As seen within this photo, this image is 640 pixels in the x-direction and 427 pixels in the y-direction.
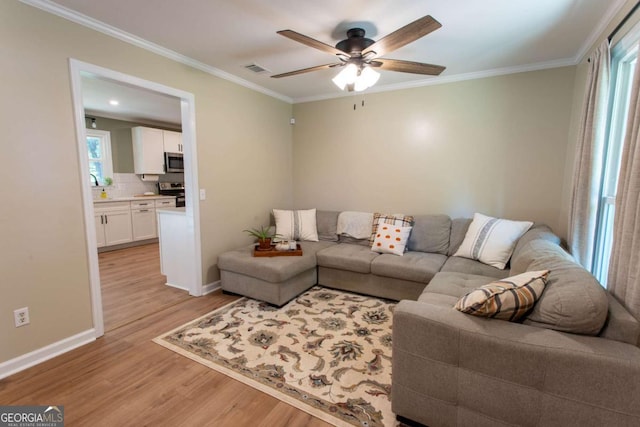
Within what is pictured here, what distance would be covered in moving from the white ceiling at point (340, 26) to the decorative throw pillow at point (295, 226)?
1.82 m

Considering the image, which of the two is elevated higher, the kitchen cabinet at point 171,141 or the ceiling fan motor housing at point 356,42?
the ceiling fan motor housing at point 356,42

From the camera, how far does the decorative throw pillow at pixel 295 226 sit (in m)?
3.98

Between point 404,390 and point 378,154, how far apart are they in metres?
3.03

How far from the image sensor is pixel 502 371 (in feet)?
4.30

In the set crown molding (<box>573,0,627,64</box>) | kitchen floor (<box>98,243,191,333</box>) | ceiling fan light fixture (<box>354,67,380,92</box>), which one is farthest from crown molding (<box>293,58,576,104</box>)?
kitchen floor (<box>98,243,191,333</box>)

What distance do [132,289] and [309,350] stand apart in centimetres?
253

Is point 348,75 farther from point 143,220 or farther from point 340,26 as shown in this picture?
point 143,220

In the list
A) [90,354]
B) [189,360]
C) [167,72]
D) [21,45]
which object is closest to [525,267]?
[189,360]

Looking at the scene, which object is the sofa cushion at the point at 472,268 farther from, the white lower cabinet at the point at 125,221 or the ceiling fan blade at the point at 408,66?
the white lower cabinet at the point at 125,221

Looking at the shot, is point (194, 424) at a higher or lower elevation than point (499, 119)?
lower

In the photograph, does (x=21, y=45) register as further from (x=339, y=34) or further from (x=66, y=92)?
(x=339, y=34)

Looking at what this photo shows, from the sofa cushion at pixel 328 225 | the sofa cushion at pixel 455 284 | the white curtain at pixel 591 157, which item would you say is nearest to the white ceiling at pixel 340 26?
the white curtain at pixel 591 157

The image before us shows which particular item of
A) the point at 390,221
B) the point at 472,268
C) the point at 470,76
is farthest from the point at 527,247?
the point at 470,76

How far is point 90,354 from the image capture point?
2.26m
